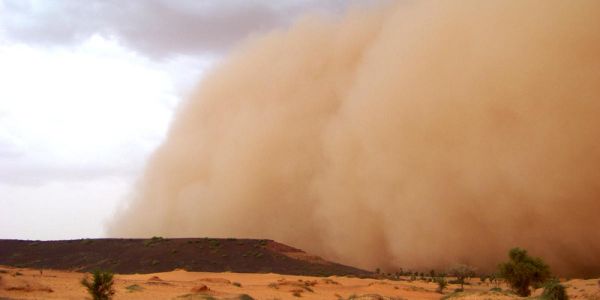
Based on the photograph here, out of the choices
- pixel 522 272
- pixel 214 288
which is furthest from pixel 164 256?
pixel 522 272

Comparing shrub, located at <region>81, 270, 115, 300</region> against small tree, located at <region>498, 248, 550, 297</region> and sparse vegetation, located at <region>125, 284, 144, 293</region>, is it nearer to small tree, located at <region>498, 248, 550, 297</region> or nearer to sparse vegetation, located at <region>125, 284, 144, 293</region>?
sparse vegetation, located at <region>125, 284, 144, 293</region>

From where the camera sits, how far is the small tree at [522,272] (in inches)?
848

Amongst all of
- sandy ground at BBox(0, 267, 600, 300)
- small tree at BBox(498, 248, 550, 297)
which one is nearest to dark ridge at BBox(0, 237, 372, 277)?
sandy ground at BBox(0, 267, 600, 300)

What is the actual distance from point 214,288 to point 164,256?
11363mm

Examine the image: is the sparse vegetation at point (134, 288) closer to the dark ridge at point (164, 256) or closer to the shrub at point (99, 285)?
the shrub at point (99, 285)

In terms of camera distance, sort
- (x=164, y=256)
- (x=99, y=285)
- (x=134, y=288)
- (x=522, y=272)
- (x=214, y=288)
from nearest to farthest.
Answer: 1. (x=99, y=285)
2. (x=134, y=288)
3. (x=214, y=288)
4. (x=522, y=272)
5. (x=164, y=256)

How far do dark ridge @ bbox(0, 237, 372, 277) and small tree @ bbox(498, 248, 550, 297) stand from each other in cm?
877

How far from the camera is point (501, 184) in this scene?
118 feet

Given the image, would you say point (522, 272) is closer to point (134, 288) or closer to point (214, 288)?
point (214, 288)

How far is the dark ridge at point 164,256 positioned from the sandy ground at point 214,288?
2213mm

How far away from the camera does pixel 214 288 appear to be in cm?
1942

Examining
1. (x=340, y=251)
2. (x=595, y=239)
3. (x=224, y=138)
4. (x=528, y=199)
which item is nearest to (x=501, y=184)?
(x=528, y=199)

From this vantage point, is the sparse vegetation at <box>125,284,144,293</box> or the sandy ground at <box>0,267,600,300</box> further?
the sparse vegetation at <box>125,284,144,293</box>

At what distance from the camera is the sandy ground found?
14.7 metres
